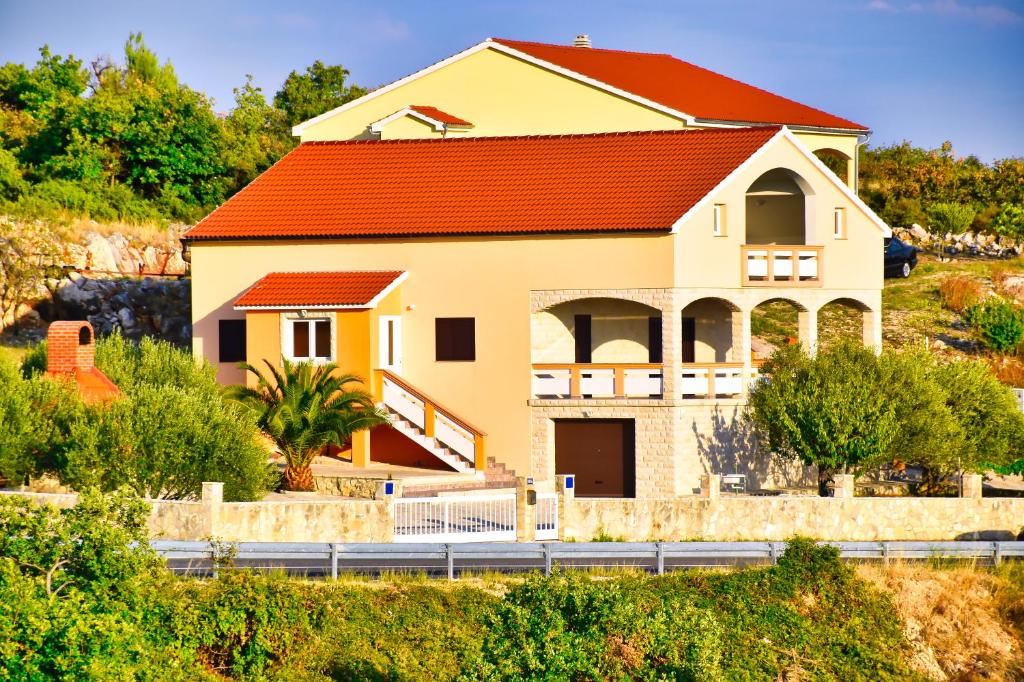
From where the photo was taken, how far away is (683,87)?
51688 mm

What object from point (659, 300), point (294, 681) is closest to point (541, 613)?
point (294, 681)

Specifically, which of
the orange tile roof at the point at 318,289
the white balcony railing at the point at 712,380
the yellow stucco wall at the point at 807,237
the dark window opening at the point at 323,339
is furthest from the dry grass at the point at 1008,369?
the dark window opening at the point at 323,339

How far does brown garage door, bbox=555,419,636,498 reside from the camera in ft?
130

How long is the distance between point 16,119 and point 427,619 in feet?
157

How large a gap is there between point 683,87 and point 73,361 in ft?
75.1

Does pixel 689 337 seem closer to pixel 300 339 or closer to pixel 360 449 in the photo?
pixel 360 449

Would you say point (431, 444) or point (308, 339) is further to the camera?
point (308, 339)

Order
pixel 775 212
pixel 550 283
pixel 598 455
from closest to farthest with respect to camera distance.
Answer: pixel 598 455 < pixel 550 283 < pixel 775 212

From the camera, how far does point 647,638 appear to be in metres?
22.3

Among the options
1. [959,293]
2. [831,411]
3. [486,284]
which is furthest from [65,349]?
[959,293]

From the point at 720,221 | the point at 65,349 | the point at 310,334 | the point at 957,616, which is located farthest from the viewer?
the point at 310,334

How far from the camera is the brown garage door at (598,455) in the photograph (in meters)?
39.5

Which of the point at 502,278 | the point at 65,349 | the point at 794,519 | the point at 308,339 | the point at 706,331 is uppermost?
the point at 502,278

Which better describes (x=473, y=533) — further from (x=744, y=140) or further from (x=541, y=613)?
Answer: (x=744, y=140)
